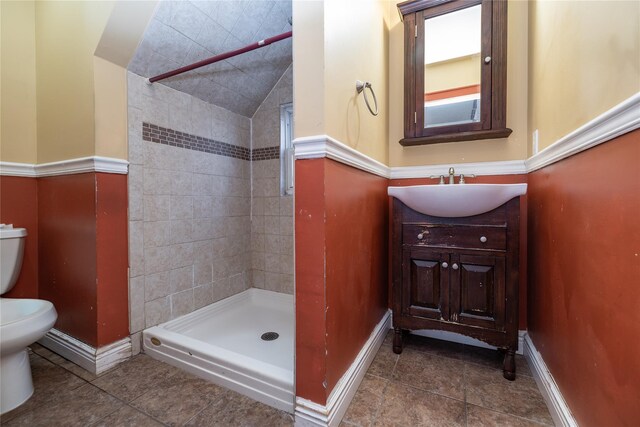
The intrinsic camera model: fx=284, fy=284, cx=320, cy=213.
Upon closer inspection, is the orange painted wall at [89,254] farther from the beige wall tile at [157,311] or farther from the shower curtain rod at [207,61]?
the shower curtain rod at [207,61]

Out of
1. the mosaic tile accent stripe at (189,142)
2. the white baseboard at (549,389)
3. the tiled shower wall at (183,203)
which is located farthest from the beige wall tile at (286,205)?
the white baseboard at (549,389)

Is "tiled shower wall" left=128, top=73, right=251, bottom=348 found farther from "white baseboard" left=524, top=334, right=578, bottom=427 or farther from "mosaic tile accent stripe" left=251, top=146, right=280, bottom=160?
"white baseboard" left=524, top=334, right=578, bottom=427

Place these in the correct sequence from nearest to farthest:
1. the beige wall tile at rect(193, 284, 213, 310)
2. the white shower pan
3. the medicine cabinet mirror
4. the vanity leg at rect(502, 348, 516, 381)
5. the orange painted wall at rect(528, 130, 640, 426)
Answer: the orange painted wall at rect(528, 130, 640, 426)
the white shower pan
the vanity leg at rect(502, 348, 516, 381)
the medicine cabinet mirror
the beige wall tile at rect(193, 284, 213, 310)

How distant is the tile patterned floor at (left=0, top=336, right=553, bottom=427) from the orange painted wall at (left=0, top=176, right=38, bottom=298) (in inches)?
17.6

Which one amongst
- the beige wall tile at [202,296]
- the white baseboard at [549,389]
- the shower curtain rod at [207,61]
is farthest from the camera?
the beige wall tile at [202,296]

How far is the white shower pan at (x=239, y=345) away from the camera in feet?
4.14

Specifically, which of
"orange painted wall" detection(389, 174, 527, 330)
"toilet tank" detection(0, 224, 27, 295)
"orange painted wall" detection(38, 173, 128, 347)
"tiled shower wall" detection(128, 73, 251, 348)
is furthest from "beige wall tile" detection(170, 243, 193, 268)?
"orange painted wall" detection(389, 174, 527, 330)

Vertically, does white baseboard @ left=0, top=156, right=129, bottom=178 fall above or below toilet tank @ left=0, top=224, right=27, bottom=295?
above

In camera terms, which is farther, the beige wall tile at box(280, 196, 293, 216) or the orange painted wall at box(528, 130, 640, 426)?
the beige wall tile at box(280, 196, 293, 216)

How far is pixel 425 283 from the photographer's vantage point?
1.54 m

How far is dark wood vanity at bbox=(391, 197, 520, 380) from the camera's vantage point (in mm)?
1393

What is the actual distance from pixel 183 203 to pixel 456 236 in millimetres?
1714

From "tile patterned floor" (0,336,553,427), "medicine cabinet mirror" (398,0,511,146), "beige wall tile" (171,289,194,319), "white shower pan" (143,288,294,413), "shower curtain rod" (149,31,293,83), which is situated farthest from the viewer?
"beige wall tile" (171,289,194,319)

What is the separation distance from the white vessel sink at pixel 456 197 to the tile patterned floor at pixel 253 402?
2.70 ft
